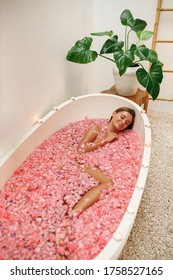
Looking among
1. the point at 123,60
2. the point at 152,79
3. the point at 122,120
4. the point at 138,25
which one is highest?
the point at 138,25

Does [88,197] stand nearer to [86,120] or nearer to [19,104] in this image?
[19,104]

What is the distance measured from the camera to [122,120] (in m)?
2.15

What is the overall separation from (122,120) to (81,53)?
73cm

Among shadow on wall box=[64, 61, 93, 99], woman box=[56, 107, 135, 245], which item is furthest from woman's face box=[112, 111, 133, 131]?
shadow on wall box=[64, 61, 93, 99]

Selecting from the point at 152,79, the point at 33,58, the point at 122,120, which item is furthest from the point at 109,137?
the point at 33,58

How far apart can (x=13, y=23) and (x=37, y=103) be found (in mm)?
652

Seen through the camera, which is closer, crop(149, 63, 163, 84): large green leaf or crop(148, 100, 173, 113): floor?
crop(149, 63, 163, 84): large green leaf

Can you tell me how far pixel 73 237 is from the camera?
4.42 ft

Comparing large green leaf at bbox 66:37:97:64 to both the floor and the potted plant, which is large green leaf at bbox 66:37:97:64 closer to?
the potted plant

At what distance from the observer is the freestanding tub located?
119 centimetres

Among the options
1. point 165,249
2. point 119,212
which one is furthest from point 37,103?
point 165,249

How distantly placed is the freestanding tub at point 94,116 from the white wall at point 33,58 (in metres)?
0.09

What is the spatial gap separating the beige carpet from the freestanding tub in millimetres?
364

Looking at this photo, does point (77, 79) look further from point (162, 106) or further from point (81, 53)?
→ point (162, 106)
